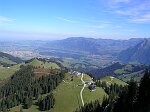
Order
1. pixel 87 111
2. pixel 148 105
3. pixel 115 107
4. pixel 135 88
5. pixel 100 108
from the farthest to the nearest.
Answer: pixel 87 111
pixel 100 108
pixel 115 107
pixel 135 88
pixel 148 105

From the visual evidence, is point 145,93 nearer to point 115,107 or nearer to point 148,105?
point 148,105

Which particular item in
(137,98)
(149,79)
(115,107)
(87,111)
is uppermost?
(149,79)

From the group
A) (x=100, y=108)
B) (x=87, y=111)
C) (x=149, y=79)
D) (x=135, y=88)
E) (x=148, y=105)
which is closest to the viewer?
(x=148, y=105)

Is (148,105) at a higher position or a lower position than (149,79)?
lower

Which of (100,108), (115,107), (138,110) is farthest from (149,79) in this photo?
(100,108)

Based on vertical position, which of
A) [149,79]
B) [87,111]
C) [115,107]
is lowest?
[87,111]

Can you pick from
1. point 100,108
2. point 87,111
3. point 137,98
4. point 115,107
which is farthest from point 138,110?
point 87,111

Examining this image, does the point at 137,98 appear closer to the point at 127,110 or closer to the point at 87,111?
the point at 127,110

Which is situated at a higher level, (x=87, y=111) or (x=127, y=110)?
(x=127, y=110)

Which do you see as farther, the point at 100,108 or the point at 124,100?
the point at 100,108
